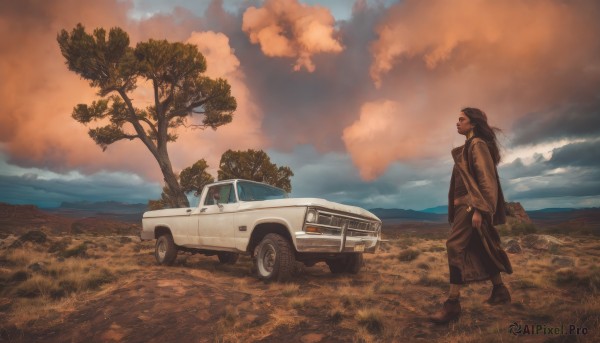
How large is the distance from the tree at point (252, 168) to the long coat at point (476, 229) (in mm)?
21479

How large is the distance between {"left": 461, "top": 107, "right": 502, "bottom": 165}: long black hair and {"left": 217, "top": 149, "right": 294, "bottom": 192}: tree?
2139cm

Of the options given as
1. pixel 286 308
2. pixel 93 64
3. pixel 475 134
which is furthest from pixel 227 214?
pixel 93 64

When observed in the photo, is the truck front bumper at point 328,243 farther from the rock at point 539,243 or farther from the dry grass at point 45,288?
the rock at point 539,243

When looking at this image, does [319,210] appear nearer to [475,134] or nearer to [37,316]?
[475,134]

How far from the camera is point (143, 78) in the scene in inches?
645

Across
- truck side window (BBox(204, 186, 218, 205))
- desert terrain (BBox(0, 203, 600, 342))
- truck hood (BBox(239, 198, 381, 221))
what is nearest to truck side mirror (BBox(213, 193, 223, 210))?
truck hood (BBox(239, 198, 381, 221))

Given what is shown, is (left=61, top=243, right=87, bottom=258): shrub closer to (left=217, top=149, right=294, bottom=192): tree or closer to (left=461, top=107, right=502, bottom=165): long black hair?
(left=461, top=107, right=502, bottom=165): long black hair

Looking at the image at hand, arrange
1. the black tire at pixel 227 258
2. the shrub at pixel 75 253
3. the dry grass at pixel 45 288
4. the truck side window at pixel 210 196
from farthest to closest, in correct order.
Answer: the shrub at pixel 75 253
the black tire at pixel 227 258
the truck side window at pixel 210 196
the dry grass at pixel 45 288

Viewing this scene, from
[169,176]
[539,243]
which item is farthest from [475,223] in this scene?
[169,176]

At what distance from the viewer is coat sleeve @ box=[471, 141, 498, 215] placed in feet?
9.68

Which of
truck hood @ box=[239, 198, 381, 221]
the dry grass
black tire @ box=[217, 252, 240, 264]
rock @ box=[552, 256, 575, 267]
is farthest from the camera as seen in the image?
black tire @ box=[217, 252, 240, 264]

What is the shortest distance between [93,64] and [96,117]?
2.54m

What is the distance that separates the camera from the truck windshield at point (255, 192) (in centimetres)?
637

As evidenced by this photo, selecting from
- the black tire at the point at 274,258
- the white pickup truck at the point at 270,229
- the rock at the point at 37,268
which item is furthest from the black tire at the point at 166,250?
the black tire at the point at 274,258
